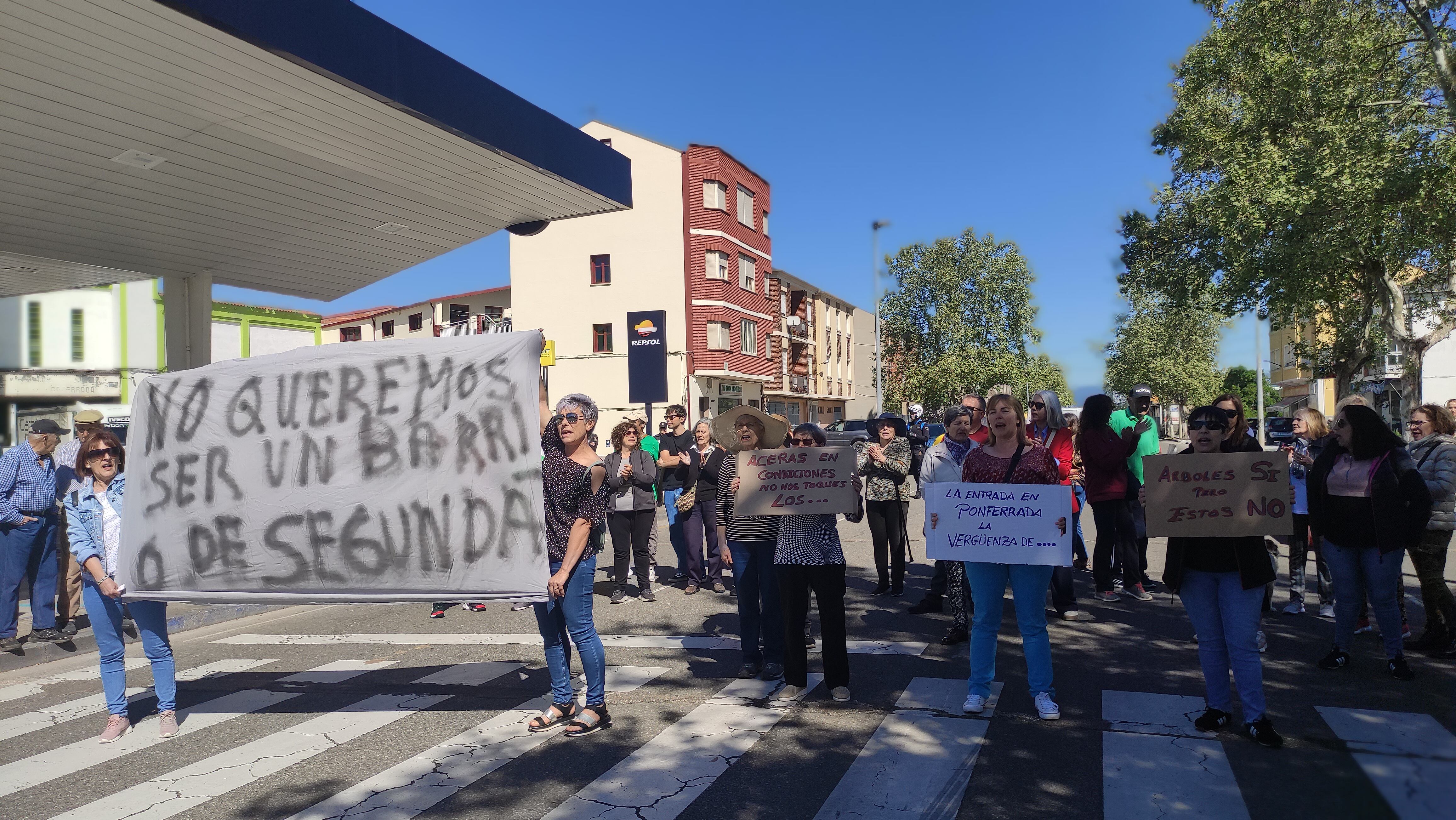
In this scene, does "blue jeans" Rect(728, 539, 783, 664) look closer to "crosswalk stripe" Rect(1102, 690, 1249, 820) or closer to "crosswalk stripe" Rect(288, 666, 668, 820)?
"crosswalk stripe" Rect(288, 666, 668, 820)

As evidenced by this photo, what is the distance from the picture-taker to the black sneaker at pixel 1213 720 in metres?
4.77

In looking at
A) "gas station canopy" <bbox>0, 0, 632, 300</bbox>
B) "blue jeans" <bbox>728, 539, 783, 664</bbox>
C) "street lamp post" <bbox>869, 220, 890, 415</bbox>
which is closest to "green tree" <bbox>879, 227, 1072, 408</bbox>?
"street lamp post" <bbox>869, 220, 890, 415</bbox>

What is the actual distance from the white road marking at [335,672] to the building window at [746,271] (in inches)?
1524

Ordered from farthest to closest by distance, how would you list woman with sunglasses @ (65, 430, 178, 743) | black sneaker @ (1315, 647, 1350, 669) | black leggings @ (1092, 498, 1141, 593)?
black leggings @ (1092, 498, 1141, 593)
black sneaker @ (1315, 647, 1350, 669)
woman with sunglasses @ (65, 430, 178, 743)

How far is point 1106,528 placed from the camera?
845 cm

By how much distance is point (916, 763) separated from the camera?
449 centimetres

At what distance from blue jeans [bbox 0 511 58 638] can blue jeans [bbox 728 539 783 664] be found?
6.55 m

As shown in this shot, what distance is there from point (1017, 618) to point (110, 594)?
5312 millimetres

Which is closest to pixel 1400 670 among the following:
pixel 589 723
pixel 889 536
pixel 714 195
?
pixel 889 536

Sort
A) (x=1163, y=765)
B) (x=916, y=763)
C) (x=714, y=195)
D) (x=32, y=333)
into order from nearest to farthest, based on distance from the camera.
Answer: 1. (x=1163, y=765)
2. (x=916, y=763)
3. (x=32, y=333)
4. (x=714, y=195)

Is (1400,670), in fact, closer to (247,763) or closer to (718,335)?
(247,763)

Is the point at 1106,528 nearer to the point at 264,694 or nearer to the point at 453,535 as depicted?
the point at 453,535

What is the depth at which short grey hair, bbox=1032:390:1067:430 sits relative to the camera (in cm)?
788

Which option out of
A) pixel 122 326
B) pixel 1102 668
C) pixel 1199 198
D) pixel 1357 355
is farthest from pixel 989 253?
pixel 1102 668
